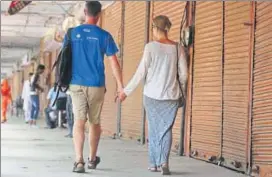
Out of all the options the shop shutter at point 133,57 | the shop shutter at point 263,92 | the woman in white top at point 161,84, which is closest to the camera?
the shop shutter at point 263,92

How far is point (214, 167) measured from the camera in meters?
6.95

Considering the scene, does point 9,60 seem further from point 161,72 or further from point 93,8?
point 161,72

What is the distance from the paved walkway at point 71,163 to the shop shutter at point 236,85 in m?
0.26

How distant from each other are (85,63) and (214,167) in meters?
1.98

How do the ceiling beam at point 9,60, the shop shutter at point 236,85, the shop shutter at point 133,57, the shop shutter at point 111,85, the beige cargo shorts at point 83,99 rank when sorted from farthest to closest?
the ceiling beam at point 9,60 < the shop shutter at point 111,85 < the shop shutter at point 133,57 < the shop shutter at point 236,85 < the beige cargo shorts at point 83,99

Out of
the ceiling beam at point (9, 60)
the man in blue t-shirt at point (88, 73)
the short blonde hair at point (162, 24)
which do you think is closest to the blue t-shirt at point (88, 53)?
the man in blue t-shirt at point (88, 73)

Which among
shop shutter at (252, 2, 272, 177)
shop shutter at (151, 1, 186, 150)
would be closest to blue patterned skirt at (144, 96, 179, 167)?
shop shutter at (252, 2, 272, 177)

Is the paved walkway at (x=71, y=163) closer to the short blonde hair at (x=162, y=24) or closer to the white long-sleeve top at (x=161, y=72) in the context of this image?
the white long-sleeve top at (x=161, y=72)

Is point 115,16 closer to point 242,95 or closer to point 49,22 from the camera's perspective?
point 242,95

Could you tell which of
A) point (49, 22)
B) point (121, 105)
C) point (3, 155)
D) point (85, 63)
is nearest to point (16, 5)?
point (121, 105)

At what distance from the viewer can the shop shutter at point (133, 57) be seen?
1052 cm

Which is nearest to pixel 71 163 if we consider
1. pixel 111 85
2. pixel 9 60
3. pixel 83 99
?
pixel 83 99

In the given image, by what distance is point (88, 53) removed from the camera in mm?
6246

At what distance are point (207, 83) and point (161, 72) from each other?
1.46 meters
